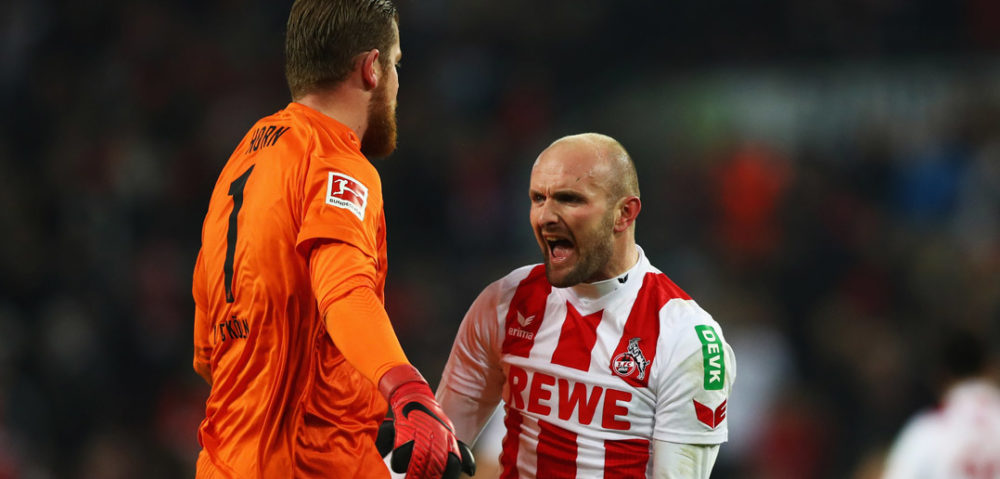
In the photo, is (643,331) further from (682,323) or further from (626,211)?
(626,211)

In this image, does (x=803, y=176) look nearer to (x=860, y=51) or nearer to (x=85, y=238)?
(x=860, y=51)

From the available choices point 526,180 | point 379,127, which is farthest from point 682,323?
point 526,180

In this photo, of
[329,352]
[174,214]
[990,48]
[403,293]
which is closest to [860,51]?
[990,48]

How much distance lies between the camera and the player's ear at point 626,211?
346 centimetres

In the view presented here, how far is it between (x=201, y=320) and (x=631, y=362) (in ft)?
4.28

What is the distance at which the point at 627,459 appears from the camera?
11.1ft

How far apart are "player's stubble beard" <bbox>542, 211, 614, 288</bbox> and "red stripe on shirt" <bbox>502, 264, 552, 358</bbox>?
20 cm

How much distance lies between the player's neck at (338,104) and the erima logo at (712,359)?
50.1 inches

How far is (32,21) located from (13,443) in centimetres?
478

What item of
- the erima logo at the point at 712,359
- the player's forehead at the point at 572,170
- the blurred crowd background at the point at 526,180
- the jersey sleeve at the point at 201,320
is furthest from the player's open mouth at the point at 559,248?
the blurred crowd background at the point at 526,180

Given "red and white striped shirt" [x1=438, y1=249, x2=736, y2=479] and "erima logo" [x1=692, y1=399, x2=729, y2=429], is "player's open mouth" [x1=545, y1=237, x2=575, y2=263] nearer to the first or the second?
"red and white striped shirt" [x1=438, y1=249, x2=736, y2=479]

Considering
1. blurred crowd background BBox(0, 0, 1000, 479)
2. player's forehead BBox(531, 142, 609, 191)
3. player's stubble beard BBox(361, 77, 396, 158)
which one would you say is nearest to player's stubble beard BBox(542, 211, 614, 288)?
player's forehead BBox(531, 142, 609, 191)

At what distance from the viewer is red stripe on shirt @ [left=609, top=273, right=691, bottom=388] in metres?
3.37

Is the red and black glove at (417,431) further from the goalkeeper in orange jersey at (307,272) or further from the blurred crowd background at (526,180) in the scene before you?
the blurred crowd background at (526,180)
